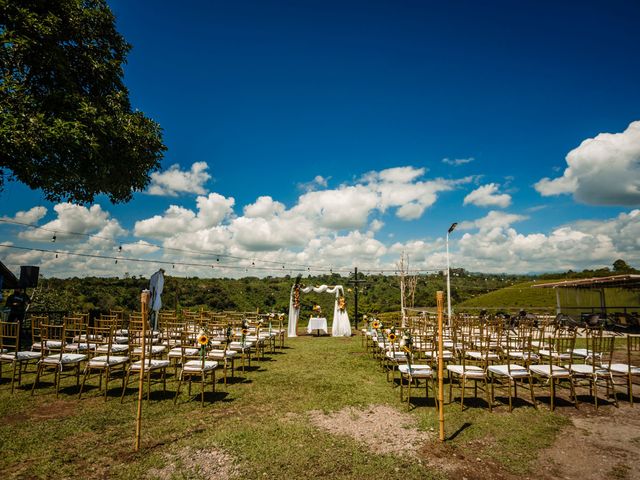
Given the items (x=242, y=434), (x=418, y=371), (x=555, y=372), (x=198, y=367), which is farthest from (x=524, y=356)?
(x=198, y=367)

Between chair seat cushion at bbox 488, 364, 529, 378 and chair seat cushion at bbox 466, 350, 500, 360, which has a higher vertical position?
chair seat cushion at bbox 488, 364, 529, 378

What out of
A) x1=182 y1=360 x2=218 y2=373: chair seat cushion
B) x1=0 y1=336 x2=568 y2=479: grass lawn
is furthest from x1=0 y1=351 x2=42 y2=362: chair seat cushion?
x1=182 y1=360 x2=218 y2=373: chair seat cushion

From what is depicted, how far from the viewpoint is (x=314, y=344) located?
1345 cm

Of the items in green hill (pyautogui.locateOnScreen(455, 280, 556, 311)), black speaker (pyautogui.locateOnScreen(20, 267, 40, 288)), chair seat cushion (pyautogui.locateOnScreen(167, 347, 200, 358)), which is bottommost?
green hill (pyautogui.locateOnScreen(455, 280, 556, 311))

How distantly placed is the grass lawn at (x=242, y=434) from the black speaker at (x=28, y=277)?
654cm

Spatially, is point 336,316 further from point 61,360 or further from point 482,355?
point 61,360

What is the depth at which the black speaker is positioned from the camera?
12.1 m

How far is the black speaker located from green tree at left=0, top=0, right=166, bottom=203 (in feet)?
10.2

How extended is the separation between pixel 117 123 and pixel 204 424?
951 centimetres

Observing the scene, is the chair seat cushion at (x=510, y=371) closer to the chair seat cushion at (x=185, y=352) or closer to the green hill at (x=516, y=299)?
the chair seat cushion at (x=185, y=352)

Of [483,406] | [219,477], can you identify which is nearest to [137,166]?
[219,477]

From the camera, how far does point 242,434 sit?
4.54m

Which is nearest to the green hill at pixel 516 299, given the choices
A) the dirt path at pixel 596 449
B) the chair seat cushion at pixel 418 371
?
the dirt path at pixel 596 449

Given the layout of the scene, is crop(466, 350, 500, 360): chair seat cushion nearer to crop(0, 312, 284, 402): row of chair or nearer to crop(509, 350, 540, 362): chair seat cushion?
crop(509, 350, 540, 362): chair seat cushion
